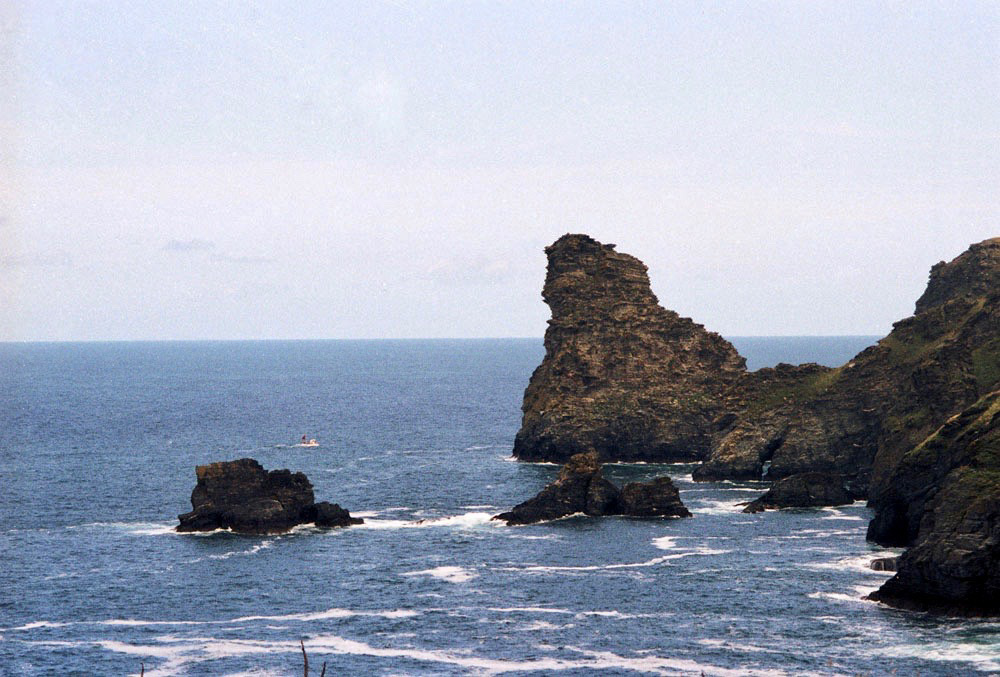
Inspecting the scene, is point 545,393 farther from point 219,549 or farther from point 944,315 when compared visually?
point 219,549

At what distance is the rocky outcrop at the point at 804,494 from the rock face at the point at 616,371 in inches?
1122

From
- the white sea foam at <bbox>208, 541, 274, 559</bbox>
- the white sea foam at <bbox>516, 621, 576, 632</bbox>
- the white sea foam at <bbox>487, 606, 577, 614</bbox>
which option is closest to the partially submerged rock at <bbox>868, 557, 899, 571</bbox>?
the white sea foam at <bbox>487, 606, 577, 614</bbox>

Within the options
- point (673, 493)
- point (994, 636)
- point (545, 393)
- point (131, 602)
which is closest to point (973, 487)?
point (994, 636)

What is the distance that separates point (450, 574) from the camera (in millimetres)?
101188

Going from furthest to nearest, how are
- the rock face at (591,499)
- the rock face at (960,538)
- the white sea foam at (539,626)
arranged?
1. the rock face at (591,499)
2. the white sea foam at (539,626)
3. the rock face at (960,538)

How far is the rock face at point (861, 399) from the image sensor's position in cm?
13125

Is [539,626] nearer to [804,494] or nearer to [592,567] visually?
[592,567]

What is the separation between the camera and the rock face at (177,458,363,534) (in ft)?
388

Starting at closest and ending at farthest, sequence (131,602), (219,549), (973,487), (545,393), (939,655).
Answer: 1. (939,655)
2. (973,487)
3. (131,602)
4. (219,549)
5. (545,393)

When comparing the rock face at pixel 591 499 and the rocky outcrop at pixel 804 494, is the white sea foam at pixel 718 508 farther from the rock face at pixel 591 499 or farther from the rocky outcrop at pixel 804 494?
the rock face at pixel 591 499

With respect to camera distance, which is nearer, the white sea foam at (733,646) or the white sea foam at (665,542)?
the white sea foam at (733,646)

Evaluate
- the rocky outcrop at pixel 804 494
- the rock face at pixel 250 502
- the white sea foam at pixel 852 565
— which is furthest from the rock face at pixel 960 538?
the rock face at pixel 250 502

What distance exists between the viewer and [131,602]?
93.3 metres

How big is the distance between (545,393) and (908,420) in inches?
2034
